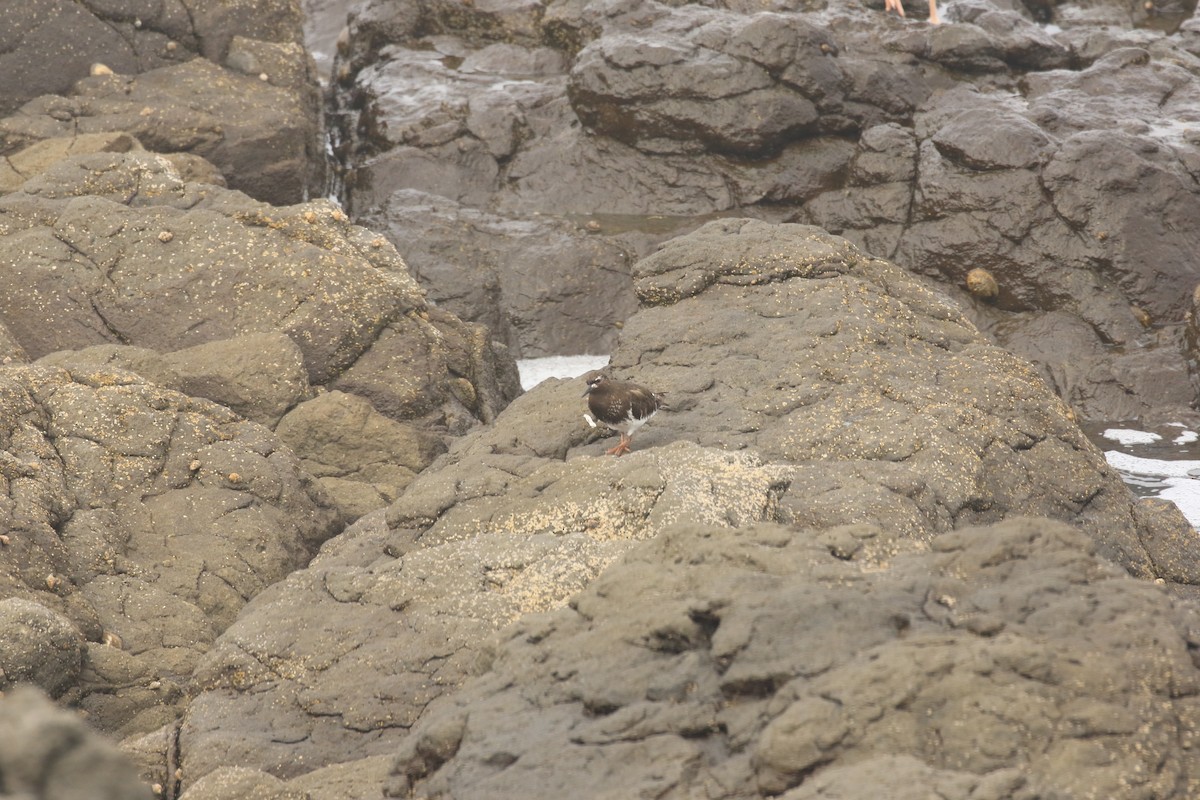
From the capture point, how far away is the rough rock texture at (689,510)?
5.52 metres

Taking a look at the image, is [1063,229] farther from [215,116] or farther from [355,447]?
[215,116]

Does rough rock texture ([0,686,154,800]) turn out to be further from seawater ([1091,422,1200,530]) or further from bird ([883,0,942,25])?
bird ([883,0,942,25])

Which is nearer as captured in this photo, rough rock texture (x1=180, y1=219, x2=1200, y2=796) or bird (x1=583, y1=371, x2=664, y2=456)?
rough rock texture (x1=180, y1=219, x2=1200, y2=796)

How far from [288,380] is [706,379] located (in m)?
3.81

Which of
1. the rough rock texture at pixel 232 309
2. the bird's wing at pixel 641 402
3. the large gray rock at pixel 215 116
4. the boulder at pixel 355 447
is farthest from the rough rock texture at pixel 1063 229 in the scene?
the boulder at pixel 355 447

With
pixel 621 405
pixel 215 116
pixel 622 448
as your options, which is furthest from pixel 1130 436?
pixel 215 116

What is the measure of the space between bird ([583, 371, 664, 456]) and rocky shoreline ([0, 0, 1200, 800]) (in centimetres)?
53

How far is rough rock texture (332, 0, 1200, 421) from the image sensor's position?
658 inches

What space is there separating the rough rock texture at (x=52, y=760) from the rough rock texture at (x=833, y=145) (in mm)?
12465

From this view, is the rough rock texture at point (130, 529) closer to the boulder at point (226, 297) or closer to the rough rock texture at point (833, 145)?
the boulder at point (226, 297)

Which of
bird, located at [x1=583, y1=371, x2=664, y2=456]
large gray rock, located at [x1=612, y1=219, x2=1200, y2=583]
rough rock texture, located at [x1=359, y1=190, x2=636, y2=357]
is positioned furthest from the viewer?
rough rock texture, located at [x1=359, y1=190, x2=636, y2=357]

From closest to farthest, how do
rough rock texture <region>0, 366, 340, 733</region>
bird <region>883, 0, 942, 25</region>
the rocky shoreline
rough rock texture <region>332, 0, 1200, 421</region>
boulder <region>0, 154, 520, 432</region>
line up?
the rocky shoreline
rough rock texture <region>0, 366, 340, 733</region>
boulder <region>0, 154, 520, 432</region>
rough rock texture <region>332, 0, 1200, 421</region>
bird <region>883, 0, 942, 25</region>

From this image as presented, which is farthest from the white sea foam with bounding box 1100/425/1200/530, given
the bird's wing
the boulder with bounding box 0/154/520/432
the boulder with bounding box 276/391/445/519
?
the boulder with bounding box 276/391/445/519

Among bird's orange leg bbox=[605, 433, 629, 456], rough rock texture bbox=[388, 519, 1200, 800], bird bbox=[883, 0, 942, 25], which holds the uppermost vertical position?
rough rock texture bbox=[388, 519, 1200, 800]
